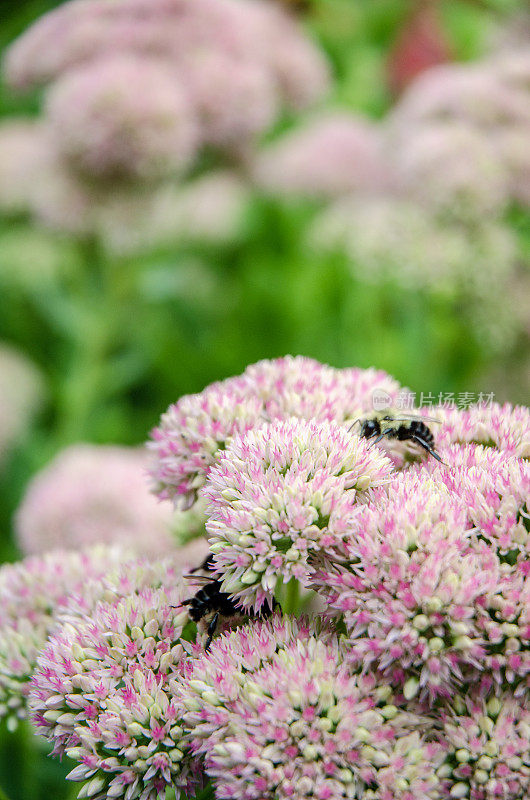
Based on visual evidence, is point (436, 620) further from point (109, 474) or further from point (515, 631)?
point (109, 474)

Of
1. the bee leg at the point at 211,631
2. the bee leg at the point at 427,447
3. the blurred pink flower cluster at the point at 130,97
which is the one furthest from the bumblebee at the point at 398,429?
the blurred pink flower cluster at the point at 130,97

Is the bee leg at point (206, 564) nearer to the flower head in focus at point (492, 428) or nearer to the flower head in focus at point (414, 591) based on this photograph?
the flower head in focus at point (414, 591)

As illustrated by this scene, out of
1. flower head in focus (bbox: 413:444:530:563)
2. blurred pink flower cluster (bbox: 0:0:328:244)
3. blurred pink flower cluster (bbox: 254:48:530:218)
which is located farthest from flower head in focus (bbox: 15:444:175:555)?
blurred pink flower cluster (bbox: 254:48:530:218)

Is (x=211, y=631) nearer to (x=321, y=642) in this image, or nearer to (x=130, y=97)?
(x=321, y=642)

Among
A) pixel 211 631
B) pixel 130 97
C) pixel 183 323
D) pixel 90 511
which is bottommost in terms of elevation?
pixel 211 631

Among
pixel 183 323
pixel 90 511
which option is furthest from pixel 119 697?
pixel 183 323

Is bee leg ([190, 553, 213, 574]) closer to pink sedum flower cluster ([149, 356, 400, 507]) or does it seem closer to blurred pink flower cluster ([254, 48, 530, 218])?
pink sedum flower cluster ([149, 356, 400, 507])

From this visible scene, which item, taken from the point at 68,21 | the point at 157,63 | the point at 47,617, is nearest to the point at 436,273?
the point at 157,63
